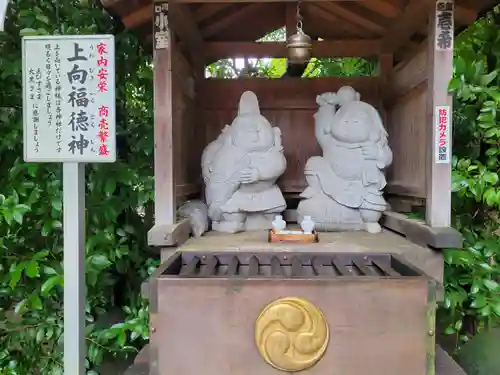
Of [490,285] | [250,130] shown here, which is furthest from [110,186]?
[490,285]

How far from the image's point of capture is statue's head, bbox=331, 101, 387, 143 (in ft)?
11.6

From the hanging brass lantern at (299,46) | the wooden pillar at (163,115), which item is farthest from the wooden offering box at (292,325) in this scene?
the hanging brass lantern at (299,46)

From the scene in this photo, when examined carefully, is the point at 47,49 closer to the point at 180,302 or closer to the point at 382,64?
the point at 180,302

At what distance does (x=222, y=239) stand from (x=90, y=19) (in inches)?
66.2

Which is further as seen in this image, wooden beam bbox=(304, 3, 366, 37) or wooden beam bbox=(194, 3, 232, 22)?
wooden beam bbox=(304, 3, 366, 37)

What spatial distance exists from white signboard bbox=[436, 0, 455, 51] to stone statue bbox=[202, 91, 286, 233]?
3.87 ft

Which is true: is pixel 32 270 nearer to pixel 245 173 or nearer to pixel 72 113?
pixel 72 113

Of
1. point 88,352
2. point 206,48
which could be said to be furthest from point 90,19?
point 88,352

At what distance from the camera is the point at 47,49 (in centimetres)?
233

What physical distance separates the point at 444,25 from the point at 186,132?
1.78 metres

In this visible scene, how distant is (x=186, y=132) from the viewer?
146 inches

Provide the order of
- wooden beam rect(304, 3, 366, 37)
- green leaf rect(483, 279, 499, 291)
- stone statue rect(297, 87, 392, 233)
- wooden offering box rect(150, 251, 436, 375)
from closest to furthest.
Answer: wooden offering box rect(150, 251, 436, 375)
green leaf rect(483, 279, 499, 291)
stone statue rect(297, 87, 392, 233)
wooden beam rect(304, 3, 366, 37)

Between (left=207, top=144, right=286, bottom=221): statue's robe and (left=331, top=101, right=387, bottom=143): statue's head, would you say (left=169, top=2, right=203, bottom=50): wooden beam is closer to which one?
(left=207, top=144, right=286, bottom=221): statue's robe

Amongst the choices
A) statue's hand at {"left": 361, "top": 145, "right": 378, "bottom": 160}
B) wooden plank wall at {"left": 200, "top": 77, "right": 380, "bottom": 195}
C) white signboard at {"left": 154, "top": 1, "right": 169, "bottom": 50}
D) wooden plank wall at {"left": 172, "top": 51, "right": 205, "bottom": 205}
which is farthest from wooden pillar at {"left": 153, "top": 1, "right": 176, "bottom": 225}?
statue's hand at {"left": 361, "top": 145, "right": 378, "bottom": 160}
